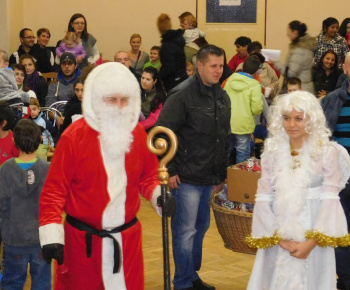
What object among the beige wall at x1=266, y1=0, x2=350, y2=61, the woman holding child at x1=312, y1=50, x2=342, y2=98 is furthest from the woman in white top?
the beige wall at x1=266, y1=0, x2=350, y2=61

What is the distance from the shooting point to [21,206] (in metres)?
5.22

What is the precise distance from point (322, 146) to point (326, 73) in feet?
21.9

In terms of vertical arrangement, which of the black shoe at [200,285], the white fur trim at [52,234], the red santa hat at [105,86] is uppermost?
the red santa hat at [105,86]

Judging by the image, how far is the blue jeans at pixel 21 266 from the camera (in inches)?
207

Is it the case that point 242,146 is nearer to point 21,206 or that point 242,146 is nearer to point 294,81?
point 294,81

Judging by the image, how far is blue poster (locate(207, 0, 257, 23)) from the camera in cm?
1469

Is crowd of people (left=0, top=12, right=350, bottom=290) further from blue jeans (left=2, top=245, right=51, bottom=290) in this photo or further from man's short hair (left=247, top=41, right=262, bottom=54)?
man's short hair (left=247, top=41, right=262, bottom=54)

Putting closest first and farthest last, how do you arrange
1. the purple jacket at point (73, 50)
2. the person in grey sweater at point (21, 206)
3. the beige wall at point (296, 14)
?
the person in grey sweater at point (21, 206)
the purple jacket at point (73, 50)
the beige wall at point (296, 14)

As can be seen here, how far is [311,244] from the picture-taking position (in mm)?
4434

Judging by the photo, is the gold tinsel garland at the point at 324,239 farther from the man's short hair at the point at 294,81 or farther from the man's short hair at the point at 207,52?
the man's short hair at the point at 294,81

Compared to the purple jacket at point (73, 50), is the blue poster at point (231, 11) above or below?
above

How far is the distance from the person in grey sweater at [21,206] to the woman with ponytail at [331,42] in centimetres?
738

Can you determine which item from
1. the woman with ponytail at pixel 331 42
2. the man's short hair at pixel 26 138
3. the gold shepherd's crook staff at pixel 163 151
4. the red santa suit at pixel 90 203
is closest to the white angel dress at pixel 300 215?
the gold shepherd's crook staff at pixel 163 151

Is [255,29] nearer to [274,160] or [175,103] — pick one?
[175,103]
